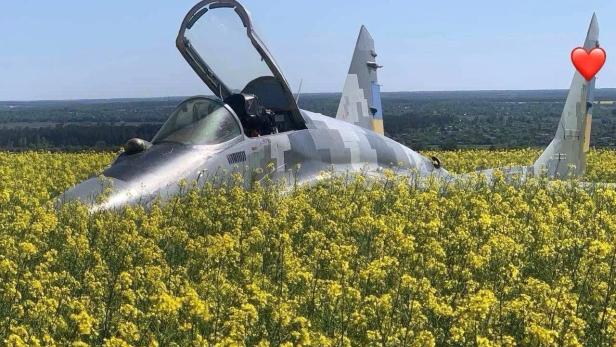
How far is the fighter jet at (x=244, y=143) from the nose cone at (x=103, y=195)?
0.05 feet

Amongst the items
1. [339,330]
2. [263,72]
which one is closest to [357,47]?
[263,72]

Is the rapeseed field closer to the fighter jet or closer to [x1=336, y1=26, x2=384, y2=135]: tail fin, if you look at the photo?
the fighter jet

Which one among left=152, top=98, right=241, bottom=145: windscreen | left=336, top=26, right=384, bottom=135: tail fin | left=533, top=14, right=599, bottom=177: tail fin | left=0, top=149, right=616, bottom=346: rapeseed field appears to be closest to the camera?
left=0, top=149, right=616, bottom=346: rapeseed field

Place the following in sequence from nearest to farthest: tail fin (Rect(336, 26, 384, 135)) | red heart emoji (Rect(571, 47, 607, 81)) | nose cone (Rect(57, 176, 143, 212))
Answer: nose cone (Rect(57, 176, 143, 212))
red heart emoji (Rect(571, 47, 607, 81))
tail fin (Rect(336, 26, 384, 135))

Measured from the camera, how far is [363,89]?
73.9 feet

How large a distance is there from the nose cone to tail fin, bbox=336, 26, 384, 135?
1263 cm

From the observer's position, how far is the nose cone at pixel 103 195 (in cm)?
986

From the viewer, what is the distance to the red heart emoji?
17.3 m

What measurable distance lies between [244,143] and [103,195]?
337cm

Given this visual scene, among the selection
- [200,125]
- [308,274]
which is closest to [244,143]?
[200,125]

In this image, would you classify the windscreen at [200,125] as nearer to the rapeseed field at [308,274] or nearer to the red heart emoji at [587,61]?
the rapeseed field at [308,274]

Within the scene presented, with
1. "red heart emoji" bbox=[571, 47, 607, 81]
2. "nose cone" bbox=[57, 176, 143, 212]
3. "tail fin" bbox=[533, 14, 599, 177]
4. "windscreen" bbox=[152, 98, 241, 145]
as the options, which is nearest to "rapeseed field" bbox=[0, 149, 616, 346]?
"nose cone" bbox=[57, 176, 143, 212]

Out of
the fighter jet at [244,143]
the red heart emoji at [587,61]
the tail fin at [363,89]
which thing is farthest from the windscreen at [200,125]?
the tail fin at [363,89]

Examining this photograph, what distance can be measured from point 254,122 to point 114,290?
26.0 ft
